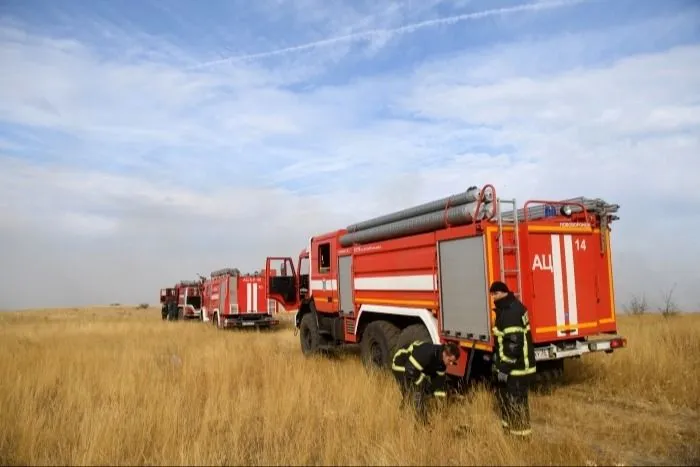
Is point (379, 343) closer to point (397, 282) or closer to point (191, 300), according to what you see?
point (397, 282)

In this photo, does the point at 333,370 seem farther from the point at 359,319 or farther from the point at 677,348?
the point at 677,348

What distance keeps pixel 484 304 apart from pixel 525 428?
172 cm

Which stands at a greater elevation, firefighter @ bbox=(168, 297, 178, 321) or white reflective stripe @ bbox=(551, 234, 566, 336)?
white reflective stripe @ bbox=(551, 234, 566, 336)

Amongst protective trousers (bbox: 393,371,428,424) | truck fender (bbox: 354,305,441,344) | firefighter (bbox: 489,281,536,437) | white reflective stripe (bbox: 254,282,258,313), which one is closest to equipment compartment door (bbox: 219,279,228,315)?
white reflective stripe (bbox: 254,282,258,313)

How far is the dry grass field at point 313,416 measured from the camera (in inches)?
195

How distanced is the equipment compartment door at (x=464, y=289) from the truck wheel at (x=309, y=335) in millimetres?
5050

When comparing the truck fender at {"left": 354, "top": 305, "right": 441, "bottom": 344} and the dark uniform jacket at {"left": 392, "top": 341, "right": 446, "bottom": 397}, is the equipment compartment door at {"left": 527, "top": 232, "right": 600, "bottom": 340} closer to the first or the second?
the truck fender at {"left": 354, "top": 305, "right": 441, "bottom": 344}

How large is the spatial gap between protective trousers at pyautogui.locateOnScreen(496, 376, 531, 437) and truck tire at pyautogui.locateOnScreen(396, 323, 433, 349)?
2.19 m

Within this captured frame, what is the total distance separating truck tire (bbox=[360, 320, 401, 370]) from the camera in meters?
8.78

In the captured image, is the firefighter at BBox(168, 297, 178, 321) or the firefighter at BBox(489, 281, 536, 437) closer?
the firefighter at BBox(489, 281, 536, 437)

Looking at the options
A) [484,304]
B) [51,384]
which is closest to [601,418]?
[484,304]

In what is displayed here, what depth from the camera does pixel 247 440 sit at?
18.3 feet

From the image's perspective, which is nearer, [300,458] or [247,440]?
[300,458]

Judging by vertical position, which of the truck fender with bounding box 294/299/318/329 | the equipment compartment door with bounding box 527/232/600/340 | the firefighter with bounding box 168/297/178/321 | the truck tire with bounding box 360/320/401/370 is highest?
the equipment compartment door with bounding box 527/232/600/340
